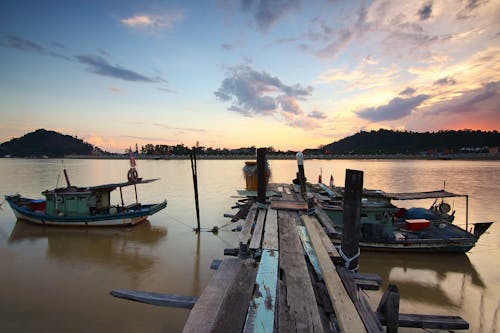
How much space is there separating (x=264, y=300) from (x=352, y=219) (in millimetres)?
3330

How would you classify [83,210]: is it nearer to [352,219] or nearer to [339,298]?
[352,219]

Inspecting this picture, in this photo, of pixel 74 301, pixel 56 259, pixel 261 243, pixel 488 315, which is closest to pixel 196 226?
pixel 56 259

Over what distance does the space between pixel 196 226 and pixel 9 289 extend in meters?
11.1

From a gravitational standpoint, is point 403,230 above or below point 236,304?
below

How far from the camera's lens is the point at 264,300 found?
3.86m

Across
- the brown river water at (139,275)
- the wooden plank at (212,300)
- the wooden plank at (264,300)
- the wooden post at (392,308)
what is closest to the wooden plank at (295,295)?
the wooden plank at (264,300)

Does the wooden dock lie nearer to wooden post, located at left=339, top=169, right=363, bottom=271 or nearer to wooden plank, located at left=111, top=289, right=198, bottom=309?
wooden post, located at left=339, top=169, right=363, bottom=271

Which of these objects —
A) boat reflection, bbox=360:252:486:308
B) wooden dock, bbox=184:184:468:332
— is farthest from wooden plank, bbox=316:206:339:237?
boat reflection, bbox=360:252:486:308

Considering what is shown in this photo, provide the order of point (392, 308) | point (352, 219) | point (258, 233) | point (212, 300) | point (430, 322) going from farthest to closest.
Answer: point (258, 233) < point (352, 219) < point (430, 322) < point (392, 308) < point (212, 300)

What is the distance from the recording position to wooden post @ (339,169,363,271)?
5887 millimetres

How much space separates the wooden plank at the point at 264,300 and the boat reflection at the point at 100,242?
1021 centimetres

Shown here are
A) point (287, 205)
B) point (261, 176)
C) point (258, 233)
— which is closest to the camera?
point (258, 233)

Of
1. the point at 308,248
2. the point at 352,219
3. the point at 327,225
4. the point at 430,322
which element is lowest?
the point at 430,322

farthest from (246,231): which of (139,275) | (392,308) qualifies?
(139,275)
